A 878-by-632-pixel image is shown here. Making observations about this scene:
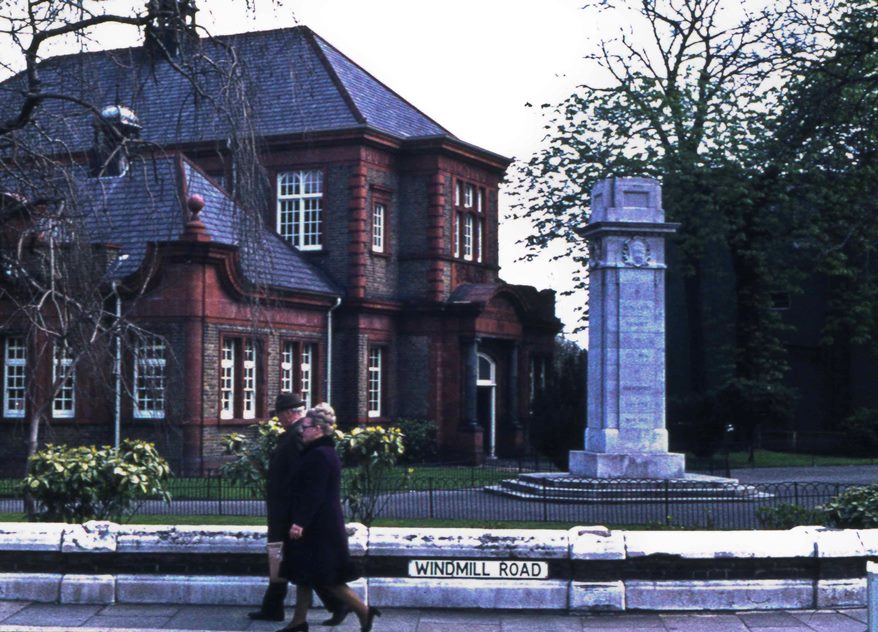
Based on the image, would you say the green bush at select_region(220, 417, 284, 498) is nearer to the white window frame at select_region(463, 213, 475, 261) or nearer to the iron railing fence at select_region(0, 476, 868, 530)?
the iron railing fence at select_region(0, 476, 868, 530)

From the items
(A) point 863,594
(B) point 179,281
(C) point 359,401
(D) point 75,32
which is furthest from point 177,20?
(C) point 359,401

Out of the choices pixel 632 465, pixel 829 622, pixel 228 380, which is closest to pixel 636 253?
pixel 632 465

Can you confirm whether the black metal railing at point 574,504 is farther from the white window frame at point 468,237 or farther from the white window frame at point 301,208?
the white window frame at point 468,237

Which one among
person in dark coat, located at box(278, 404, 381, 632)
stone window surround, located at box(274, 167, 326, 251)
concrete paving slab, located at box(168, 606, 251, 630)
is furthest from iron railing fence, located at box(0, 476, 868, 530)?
stone window surround, located at box(274, 167, 326, 251)

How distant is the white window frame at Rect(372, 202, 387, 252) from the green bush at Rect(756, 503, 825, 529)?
25498mm

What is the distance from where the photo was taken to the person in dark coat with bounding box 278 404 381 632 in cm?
1100

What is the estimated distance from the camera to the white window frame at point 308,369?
37938 mm

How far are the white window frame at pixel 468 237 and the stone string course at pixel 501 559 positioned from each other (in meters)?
31.1

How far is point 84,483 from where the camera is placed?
15.2 meters

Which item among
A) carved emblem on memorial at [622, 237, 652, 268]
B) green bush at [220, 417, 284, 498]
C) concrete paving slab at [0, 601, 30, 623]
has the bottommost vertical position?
concrete paving slab at [0, 601, 30, 623]

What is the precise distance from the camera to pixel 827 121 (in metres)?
24.0

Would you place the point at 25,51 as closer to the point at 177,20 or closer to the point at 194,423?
the point at 177,20

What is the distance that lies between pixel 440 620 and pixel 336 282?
28.6m

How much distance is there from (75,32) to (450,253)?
25537 millimetres
